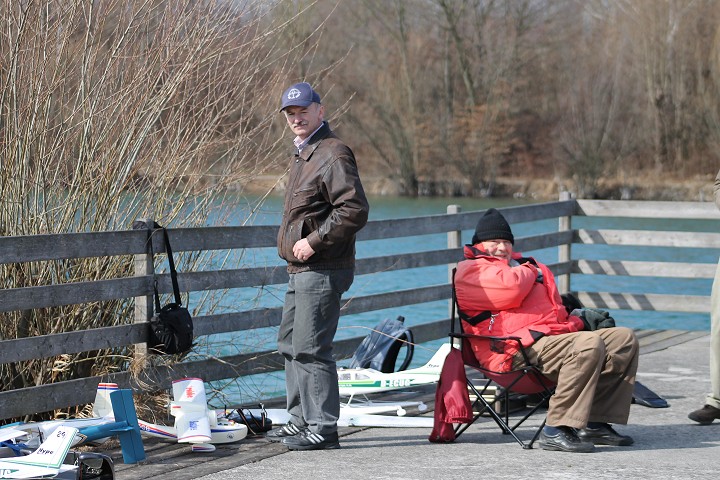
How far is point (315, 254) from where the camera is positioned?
5.79m

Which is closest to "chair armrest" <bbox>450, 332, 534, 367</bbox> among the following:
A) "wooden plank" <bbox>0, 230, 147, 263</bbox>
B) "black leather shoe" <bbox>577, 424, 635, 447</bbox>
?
"black leather shoe" <bbox>577, 424, 635, 447</bbox>

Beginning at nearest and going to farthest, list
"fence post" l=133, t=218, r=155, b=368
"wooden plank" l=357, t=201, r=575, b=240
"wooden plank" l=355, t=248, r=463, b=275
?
"fence post" l=133, t=218, r=155, b=368 < "wooden plank" l=355, t=248, r=463, b=275 < "wooden plank" l=357, t=201, r=575, b=240

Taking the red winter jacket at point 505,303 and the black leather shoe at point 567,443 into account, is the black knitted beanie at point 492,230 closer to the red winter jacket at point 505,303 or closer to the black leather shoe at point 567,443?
the red winter jacket at point 505,303

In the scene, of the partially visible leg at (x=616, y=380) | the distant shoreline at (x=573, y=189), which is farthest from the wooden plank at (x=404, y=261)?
the distant shoreline at (x=573, y=189)

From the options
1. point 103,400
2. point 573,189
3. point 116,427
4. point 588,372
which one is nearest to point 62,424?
point 116,427

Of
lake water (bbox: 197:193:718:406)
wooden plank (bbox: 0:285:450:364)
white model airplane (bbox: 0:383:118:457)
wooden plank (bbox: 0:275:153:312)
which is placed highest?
wooden plank (bbox: 0:275:153:312)

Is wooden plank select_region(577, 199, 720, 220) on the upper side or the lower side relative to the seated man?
upper

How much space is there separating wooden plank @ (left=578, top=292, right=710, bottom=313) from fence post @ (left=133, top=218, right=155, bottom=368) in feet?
17.4

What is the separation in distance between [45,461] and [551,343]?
2.49 meters

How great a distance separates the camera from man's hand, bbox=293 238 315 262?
5.73 metres

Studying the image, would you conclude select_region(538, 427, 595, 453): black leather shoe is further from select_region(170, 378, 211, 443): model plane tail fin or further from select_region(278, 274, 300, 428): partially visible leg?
select_region(170, 378, 211, 443): model plane tail fin

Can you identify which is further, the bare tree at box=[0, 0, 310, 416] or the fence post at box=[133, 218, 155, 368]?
the bare tree at box=[0, 0, 310, 416]

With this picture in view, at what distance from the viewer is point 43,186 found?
21.9ft

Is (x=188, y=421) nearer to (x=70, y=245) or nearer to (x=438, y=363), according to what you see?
(x=70, y=245)
